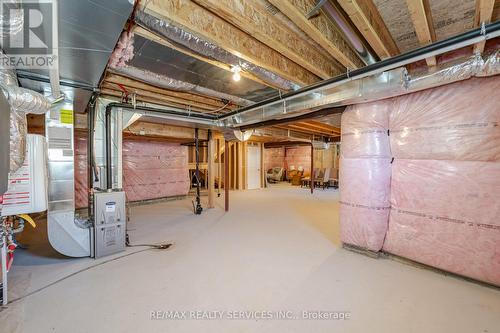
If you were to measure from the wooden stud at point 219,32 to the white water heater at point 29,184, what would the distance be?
1.74 metres

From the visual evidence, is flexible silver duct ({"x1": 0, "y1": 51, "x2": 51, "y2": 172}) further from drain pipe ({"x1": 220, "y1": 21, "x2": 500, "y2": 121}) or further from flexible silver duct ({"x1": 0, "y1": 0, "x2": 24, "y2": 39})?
drain pipe ({"x1": 220, "y1": 21, "x2": 500, "y2": 121})

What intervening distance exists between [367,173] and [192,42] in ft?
7.47

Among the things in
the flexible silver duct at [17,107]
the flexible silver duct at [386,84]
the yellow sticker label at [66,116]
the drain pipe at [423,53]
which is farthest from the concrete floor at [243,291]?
the drain pipe at [423,53]

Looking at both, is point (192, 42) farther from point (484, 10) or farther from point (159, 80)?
point (484, 10)

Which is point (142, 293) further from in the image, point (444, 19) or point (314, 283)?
point (444, 19)

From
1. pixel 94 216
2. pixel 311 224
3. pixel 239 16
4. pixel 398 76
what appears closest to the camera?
pixel 239 16

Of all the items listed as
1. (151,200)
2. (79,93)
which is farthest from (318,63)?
(151,200)

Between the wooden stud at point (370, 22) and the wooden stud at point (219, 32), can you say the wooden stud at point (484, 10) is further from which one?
the wooden stud at point (219, 32)

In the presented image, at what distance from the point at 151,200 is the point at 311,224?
441 centimetres

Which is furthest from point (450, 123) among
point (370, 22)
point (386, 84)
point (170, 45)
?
point (170, 45)

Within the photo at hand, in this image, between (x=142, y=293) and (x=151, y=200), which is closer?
(x=142, y=293)

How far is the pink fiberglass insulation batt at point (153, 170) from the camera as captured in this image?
18.6 ft

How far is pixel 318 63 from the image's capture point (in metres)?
2.22

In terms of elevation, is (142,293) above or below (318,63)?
below
